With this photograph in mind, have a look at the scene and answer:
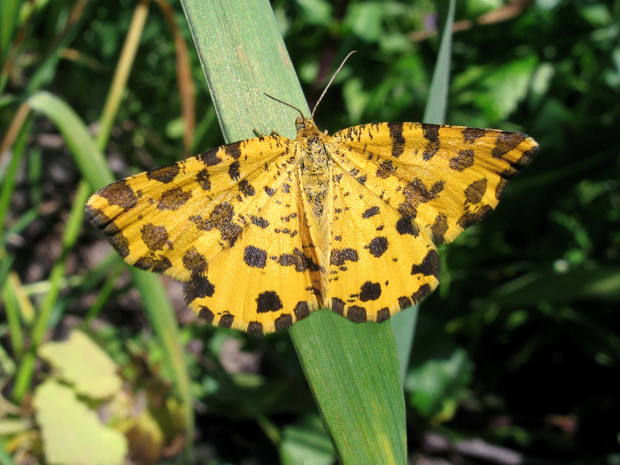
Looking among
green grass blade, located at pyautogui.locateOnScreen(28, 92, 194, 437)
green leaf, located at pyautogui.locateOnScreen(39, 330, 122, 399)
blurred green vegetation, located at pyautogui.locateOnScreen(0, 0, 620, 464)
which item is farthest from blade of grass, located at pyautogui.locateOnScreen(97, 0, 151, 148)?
green leaf, located at pyautogui.locateOnScreen(39, 330, 122, 399)

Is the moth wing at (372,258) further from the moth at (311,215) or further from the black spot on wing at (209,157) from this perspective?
the black spot on wing at (209,157)

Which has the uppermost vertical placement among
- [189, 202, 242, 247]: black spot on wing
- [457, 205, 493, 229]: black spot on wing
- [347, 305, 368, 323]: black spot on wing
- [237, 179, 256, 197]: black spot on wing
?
[457, 205, 493, 229]: black spot on wing

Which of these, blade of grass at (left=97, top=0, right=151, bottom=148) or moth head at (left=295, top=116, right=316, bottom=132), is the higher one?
blade of grass at (left=97, top=0, right=151, bottom=148)

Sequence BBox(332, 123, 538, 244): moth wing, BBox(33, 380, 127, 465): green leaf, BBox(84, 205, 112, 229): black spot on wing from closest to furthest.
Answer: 1. BBox(84, 205, 112, 229): black spot on wing
2. BBox(332, 123, 538, 244): moth wing
3. BBox(33, 380, 127, 465): green leaf

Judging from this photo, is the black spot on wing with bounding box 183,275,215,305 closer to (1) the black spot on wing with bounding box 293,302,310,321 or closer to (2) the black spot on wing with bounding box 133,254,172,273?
(2) the black spot on wing with bounding box 133,254,172,273

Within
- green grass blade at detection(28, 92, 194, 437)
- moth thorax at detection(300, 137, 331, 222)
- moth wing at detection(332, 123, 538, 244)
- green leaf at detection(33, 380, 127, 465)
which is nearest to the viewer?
moth wing at detection(332, 123, 538, 244)

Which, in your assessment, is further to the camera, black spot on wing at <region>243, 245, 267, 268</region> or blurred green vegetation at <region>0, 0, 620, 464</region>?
blurred green vegetation at <region>0, 0, 620, 464</region>

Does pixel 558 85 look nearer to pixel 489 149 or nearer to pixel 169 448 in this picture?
pixel 489 149
